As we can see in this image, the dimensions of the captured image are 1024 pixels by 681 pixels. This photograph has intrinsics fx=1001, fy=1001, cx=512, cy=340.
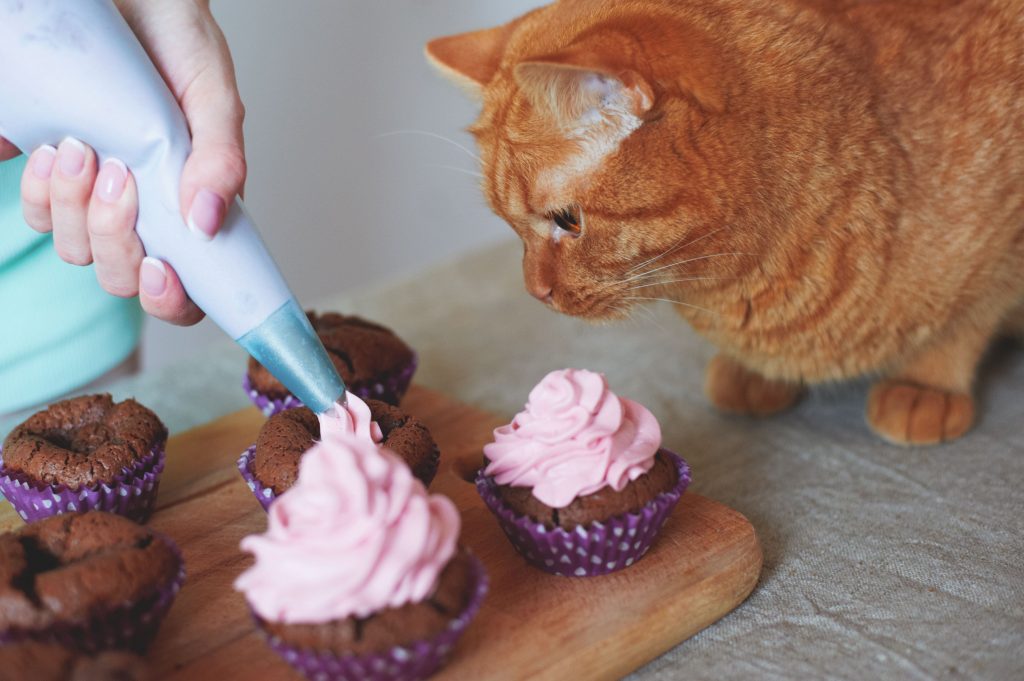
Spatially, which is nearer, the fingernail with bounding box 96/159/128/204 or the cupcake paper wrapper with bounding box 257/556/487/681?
the cupcake paper wrapper with bounding box 257/556/487/681

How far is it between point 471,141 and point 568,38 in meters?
0.25

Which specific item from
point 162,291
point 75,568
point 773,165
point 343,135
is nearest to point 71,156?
point 162,291

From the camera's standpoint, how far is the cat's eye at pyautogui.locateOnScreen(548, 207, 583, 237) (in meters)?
1.19

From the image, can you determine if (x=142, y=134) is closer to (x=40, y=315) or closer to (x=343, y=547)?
(x=343, y=547)

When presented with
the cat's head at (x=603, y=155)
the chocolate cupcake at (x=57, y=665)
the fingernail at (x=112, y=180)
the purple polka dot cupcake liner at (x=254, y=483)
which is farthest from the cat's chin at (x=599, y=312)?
the chocolate cupcake at (x=57, y=665)

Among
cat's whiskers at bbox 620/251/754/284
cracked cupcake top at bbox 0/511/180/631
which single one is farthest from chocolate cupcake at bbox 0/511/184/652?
cat's whiskers at bbox 620/251/754/284

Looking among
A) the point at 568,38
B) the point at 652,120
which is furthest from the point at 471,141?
the point at 652,120

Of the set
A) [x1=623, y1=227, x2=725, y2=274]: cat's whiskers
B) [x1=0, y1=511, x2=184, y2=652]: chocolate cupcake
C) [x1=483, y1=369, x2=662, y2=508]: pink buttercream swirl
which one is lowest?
[x1=483, y1=369, x2=662, y2=508]: pink buttercream swirl

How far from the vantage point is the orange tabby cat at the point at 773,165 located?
1.13 m

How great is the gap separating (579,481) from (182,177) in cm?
52

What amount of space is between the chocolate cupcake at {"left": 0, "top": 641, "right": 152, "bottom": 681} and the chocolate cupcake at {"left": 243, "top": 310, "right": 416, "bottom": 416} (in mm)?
559

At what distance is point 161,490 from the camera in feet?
4.37

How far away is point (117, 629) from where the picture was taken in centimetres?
92

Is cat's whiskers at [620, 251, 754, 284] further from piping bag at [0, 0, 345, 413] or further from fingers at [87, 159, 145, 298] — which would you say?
fingers at [87, 159, 145, 298]
